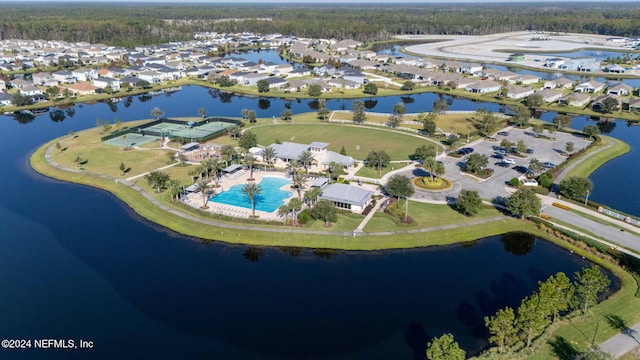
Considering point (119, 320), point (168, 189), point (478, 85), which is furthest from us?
point (478, 85)

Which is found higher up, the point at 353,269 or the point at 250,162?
the point at 250,162

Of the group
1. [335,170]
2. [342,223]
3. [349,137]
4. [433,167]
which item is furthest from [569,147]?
[342,223]

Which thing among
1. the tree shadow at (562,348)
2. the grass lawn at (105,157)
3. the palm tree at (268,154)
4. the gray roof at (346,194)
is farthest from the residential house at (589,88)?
the grass lawn at (105,157)

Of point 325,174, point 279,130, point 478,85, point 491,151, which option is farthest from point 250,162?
point 478,85

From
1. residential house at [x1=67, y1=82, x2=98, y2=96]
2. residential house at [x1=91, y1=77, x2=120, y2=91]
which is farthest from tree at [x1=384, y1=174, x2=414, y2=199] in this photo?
residential house at [x1=67, y1=82, x2=98, y2=96]

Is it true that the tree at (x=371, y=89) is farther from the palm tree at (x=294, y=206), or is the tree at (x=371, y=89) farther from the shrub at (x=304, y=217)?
the palm tree at (x=294, y=206)

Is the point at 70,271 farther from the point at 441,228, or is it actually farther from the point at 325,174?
the point at 441,228

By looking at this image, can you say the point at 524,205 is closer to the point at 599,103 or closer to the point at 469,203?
the point at 469,203
